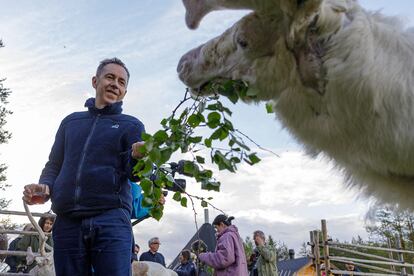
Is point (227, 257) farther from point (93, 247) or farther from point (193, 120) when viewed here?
point (193, 120)

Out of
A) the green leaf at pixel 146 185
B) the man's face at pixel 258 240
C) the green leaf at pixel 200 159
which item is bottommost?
the green leaf at pixel 146 185

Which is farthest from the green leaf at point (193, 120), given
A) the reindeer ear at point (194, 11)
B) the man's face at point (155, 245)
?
the man's face at point (155, 245)

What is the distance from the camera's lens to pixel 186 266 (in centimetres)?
942

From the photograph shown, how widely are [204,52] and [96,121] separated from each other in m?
1.40

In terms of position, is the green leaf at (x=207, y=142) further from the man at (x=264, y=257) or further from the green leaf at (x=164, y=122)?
the man at (x=264, y=257)

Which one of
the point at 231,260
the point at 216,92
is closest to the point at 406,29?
the point at 216,92

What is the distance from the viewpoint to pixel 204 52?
2365mm

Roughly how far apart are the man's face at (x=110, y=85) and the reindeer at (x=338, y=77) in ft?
4.97

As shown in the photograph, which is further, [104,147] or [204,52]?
[104,147]

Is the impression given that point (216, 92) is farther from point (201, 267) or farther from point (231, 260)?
point (201, 267)

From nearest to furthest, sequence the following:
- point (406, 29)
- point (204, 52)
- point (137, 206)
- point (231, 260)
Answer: point (406, 29)
point (204, 52)
point (137, 206)
point (231, 260)

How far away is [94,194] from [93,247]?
32 centimetres

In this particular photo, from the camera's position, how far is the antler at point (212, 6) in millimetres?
2029

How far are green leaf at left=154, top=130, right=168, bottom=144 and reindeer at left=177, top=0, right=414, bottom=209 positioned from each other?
1.36ft
